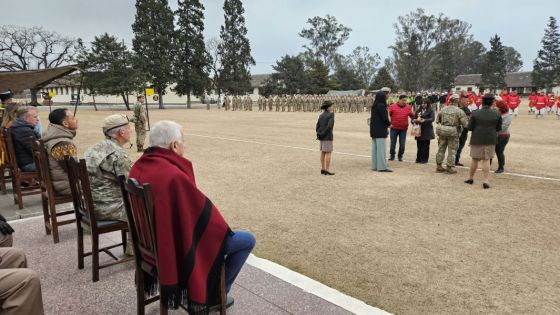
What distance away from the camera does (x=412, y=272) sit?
384 centimetres

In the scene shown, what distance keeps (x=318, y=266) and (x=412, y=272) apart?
895mm

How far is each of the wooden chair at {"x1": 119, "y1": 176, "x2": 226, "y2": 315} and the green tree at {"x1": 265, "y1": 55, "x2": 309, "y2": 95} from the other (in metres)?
54.2

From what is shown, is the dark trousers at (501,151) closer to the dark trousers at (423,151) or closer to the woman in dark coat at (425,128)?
the woman in dark coat at (425,128)

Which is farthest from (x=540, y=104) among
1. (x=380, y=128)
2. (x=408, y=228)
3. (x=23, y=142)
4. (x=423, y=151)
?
(x=23, y=142)

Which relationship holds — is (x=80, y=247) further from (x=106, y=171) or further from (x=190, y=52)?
(x=190, y=52)

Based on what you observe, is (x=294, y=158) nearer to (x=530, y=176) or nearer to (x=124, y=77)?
(x=530, y=176)

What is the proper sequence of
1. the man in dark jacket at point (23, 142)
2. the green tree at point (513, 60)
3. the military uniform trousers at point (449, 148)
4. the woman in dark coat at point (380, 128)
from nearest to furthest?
the man in dark jacket at point (23, 142), the military uniform trousers at point (449, 148), the woman in dark coat at point (380, 128), the green tree at point (513, 60)

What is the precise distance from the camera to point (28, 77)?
28.3 ft

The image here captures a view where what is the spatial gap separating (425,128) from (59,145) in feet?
26.2

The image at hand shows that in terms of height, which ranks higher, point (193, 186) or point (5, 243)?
point (193, 186)

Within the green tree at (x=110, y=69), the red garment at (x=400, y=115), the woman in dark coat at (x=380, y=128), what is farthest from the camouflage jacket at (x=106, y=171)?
the green tree at (x=110, y=69)

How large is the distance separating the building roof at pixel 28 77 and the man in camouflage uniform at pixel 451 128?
25.7 ft

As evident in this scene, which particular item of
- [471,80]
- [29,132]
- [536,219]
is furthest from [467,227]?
[471,80]

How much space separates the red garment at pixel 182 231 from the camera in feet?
7.83
